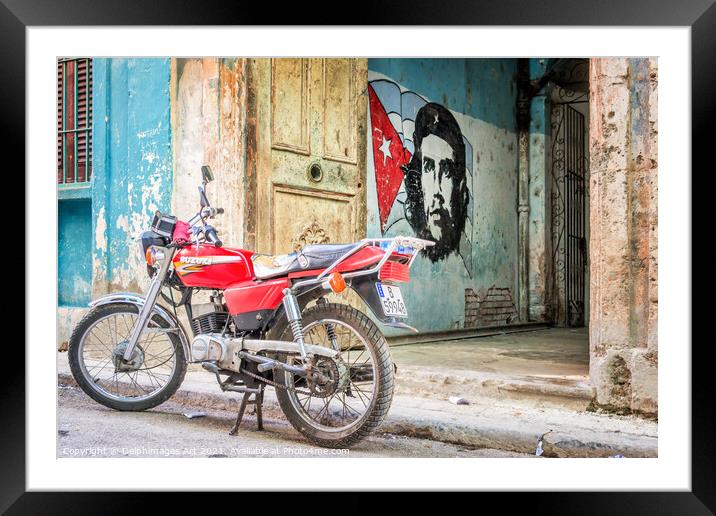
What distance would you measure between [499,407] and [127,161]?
3137 mm

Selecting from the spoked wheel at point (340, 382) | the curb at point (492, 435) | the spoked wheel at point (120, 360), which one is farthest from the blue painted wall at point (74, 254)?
the spoked wheel at point (340, 382)

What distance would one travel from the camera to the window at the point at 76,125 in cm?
502

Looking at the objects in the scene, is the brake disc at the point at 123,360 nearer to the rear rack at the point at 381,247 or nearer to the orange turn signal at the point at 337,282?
the rear rack at the point at 381,247

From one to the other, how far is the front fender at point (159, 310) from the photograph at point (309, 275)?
0.02m

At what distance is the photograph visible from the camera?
3561 millimetres

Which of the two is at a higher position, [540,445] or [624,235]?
[624,235]

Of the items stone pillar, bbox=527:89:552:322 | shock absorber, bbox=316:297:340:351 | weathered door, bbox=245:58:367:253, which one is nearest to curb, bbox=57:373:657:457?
shock absorber, bbox=316:297:340:351

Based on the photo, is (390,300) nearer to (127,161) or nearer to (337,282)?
(337,282)

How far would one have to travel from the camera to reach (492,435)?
3678 mm

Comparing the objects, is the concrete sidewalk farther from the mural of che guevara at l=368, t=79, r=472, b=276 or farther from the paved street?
the mural of che guevara at l=368, t=79, r=472, b=276

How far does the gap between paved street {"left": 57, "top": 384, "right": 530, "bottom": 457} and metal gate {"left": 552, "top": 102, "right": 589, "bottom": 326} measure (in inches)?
233

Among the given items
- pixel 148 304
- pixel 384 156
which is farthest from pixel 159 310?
pixel 384 156
